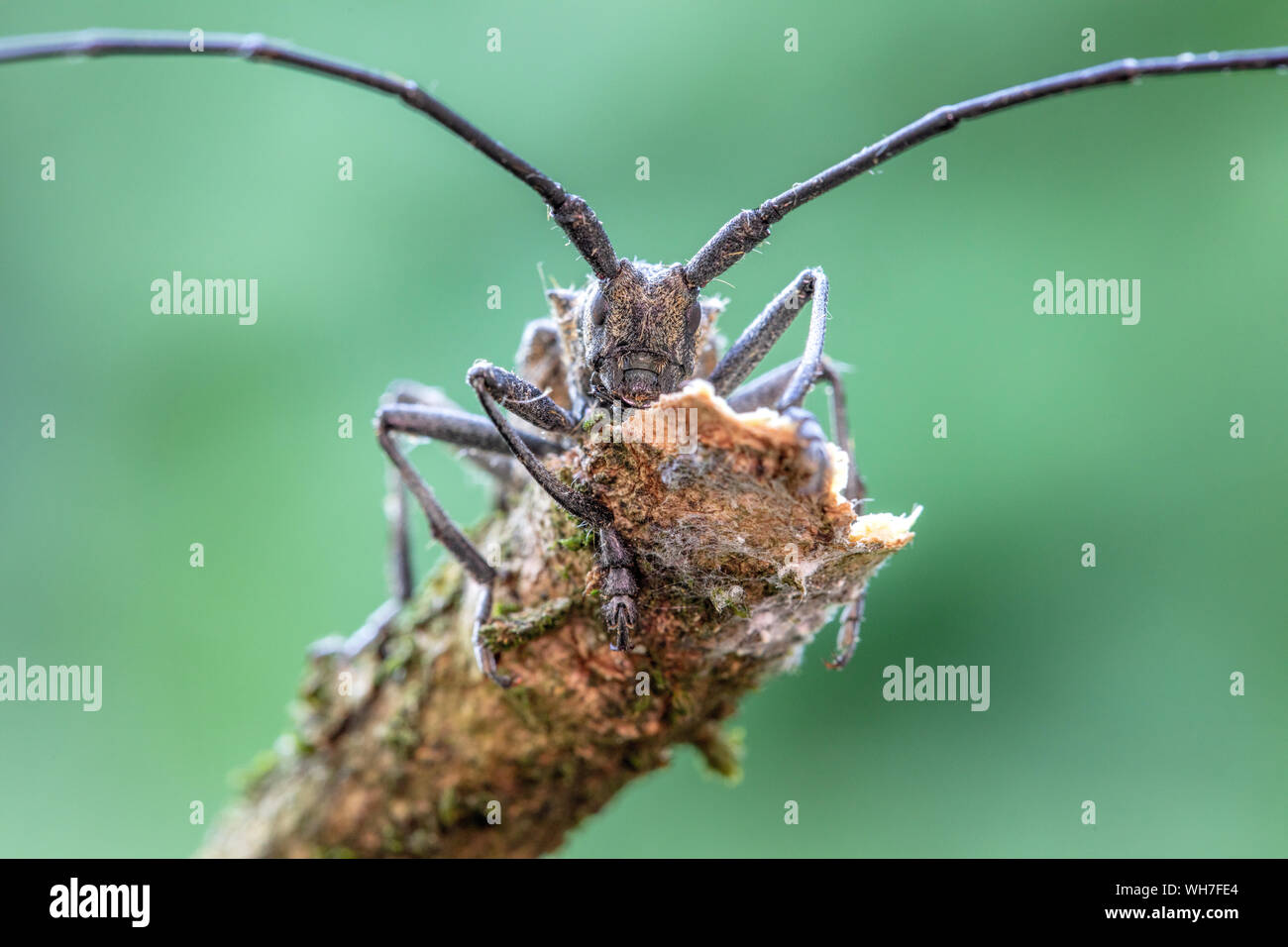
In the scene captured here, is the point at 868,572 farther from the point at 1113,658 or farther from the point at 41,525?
the point at 41,525

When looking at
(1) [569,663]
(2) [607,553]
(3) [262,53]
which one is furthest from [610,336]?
(3) [262,53]

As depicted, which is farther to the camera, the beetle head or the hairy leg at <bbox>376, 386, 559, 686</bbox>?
the hairy leg at <bbox>376, 386, 559, 686</bbox>

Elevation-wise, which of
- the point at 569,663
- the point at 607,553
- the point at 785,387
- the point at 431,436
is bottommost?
the point at 569,663

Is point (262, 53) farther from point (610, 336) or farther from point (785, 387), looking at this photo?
point (785, 387)

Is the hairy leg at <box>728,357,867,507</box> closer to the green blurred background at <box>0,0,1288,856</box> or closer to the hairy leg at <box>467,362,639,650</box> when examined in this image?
the green blurred background at <box>0,0,1288,856</box>

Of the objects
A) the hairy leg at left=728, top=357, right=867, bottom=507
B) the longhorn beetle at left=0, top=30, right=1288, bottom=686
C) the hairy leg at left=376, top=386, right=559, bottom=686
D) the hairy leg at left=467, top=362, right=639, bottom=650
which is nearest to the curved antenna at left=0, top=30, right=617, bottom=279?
Answer: the longhorn beetle at left=0, top=30, right=1288, bottom=686

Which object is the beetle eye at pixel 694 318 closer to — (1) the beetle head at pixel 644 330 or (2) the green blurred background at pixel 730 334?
(1) the beetle head at pixel 644 330

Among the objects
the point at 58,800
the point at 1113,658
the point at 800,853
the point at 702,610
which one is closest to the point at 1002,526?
the point at 1113,658

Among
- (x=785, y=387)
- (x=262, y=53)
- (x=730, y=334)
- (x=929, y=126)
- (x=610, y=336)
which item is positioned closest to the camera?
(x=262, y=53)
